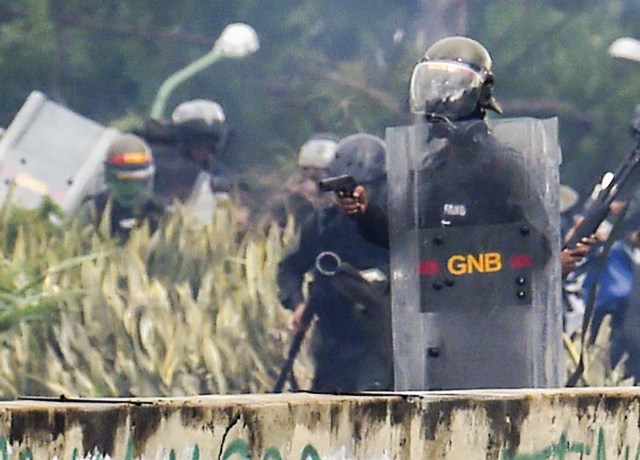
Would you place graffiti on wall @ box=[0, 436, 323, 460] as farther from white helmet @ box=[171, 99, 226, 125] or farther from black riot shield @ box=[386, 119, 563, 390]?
white helmet @ box=[171, 99, 226, 125]

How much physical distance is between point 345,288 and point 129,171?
4131 mm

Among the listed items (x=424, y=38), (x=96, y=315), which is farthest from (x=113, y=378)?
(x=424, y=38)

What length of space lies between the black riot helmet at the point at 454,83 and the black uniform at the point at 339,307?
2.97 feet

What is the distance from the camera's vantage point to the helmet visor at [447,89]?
23.4 ft

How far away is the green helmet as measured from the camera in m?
12.0

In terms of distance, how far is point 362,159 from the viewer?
8891 mm

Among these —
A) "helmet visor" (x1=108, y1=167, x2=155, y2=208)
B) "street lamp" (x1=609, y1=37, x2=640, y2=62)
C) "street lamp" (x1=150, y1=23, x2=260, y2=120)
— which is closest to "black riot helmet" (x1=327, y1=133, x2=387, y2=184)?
"street lamp" (x1=609, y1=37, x2=640, y2=62)

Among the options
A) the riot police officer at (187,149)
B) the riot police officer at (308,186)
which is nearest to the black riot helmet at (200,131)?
the riot police officer at (187,149)

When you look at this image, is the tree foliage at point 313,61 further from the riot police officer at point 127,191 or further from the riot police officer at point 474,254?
the riot police officer at point 474,254

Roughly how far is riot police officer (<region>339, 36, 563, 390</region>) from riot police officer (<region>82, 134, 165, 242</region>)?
4.49 meters

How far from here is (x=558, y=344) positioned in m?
6.91

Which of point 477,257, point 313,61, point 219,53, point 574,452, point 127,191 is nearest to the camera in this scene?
point 574,452

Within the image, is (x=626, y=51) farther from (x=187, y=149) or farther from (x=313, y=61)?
(x=313, y=61)

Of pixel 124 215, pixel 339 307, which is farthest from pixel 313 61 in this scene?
pixel 339 307
